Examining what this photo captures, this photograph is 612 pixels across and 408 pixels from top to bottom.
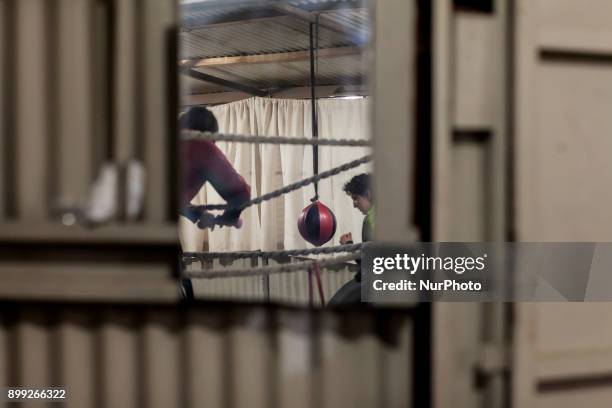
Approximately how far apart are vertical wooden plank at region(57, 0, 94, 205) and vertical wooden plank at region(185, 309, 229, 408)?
274 millimetres

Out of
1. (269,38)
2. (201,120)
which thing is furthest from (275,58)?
(201,120)

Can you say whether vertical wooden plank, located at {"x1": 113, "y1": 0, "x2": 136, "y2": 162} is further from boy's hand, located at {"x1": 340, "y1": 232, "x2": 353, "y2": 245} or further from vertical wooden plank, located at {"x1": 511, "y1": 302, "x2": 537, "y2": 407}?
boy's hand, located at {"x1": 340, "y1": 232, "x2": 353, "y2": 245}

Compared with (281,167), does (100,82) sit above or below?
above

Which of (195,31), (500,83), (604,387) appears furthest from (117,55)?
(195,31)

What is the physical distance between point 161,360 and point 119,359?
0.22 ft

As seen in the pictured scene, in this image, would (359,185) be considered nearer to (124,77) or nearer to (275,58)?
(275,58)

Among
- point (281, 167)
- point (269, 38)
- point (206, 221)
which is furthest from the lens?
point (281, 167)

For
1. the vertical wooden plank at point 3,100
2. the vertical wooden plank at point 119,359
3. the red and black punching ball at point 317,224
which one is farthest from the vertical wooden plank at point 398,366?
the red and black punching ball at point 317,224

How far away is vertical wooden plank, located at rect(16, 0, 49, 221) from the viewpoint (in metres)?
0.83

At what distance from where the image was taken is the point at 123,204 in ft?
2.68

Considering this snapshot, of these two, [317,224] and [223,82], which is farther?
[223,82]

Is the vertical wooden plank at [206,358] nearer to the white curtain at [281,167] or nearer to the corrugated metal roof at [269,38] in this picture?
the corrugated metal roof at [269,38]

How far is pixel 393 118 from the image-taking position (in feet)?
2.76

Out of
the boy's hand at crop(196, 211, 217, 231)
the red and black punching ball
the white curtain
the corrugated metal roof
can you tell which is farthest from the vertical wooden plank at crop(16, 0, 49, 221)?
the white curtain
